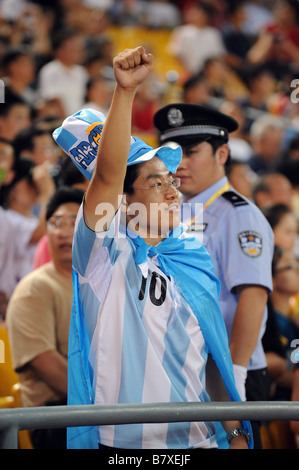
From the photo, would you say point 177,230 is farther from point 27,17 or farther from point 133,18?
point 133,18

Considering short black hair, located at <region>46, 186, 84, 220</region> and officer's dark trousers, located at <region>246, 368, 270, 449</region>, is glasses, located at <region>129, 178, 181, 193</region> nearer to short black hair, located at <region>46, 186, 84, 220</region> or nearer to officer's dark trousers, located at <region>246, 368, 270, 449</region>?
officer's dark trousers, located at <region>246, 368, 270, 449</region>

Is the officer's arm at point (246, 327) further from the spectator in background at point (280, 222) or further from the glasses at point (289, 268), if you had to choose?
the spectator in background at point (280, 222)

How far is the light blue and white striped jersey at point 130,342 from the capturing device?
2.19m

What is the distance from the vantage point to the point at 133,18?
36.8 feet

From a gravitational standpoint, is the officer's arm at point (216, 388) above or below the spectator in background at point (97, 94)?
below

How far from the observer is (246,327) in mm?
2986

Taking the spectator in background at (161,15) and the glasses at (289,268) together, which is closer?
the glasses at (289,268)

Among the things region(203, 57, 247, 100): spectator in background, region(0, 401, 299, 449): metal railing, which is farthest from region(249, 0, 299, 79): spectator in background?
region(0, 401, 299, 449): metal railing

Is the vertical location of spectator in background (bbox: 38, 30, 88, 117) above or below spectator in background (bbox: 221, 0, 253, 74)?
below

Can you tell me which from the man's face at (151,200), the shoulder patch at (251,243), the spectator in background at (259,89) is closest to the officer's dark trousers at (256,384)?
the shoulder patch at (251,243)

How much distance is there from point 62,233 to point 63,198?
0.19 m

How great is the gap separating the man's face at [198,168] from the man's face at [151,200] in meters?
0.94

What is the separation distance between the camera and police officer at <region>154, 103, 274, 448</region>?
9.92ft

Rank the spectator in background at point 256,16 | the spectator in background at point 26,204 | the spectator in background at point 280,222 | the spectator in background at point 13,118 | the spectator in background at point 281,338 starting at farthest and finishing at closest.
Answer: the spectator in background at point 256,16
the spectator in background at point 13,118
the spectator in background at point 280,222
the spectator in background at point 26,204
the spectator in background at point 281,338
